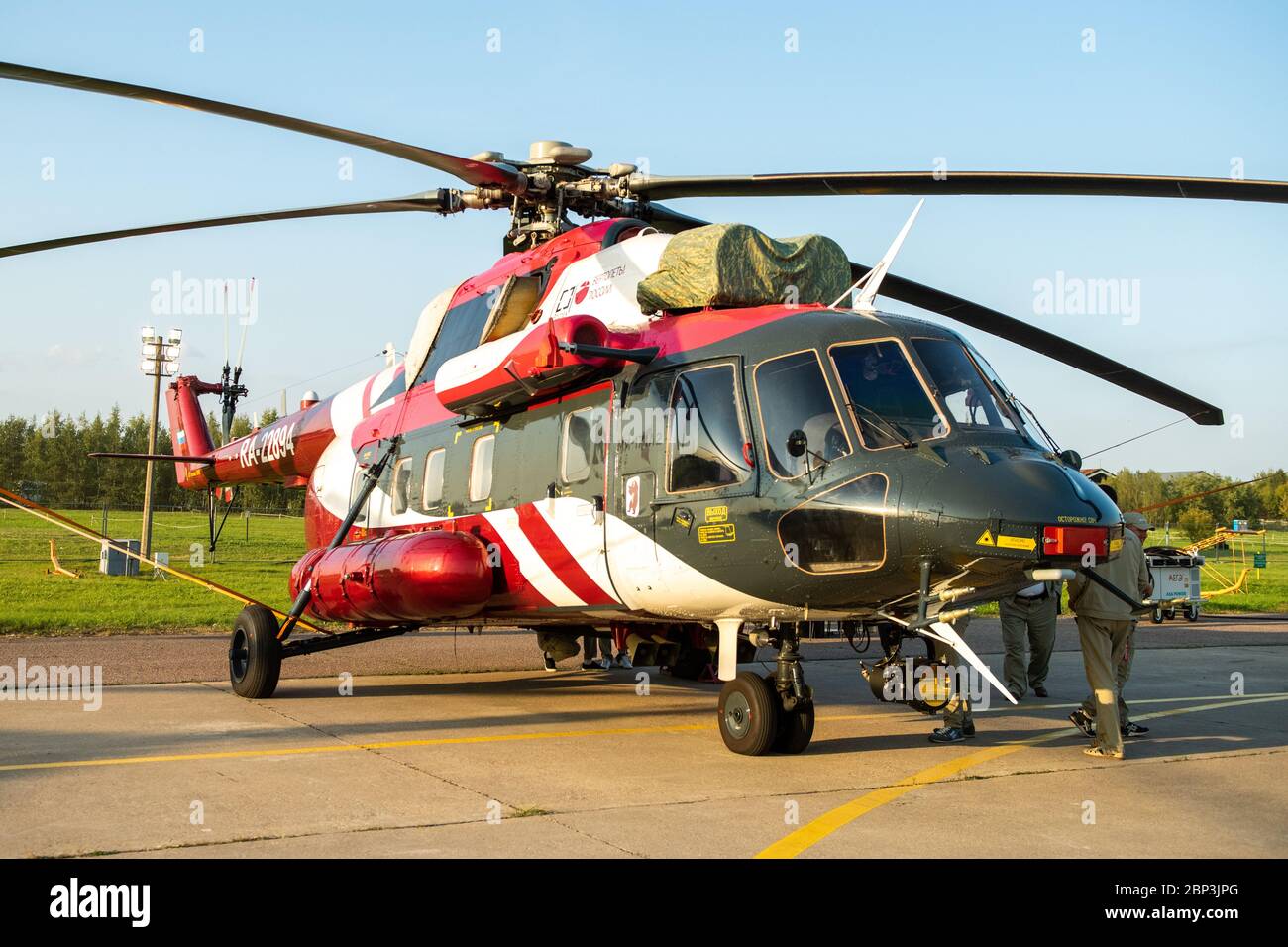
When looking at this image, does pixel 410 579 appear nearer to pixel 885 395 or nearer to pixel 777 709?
pixel 777 709

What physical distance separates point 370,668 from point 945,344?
887 cm

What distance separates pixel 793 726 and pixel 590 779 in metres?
1.72

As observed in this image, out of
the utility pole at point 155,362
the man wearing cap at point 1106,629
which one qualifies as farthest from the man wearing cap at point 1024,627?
the utility pole at point 155,362

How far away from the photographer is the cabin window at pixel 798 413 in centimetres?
782

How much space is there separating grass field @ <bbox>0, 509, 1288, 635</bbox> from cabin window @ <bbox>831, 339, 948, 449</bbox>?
1370 centimetres

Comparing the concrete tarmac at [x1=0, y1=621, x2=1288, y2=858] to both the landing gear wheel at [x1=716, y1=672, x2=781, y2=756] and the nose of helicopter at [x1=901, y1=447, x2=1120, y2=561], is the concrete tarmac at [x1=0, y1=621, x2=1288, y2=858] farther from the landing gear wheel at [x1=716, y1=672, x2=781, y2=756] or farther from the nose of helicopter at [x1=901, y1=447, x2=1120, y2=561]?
the nose of helicopter at [x1=901, y1=447, x2=1120, y2=561]

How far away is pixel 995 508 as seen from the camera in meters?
7.10

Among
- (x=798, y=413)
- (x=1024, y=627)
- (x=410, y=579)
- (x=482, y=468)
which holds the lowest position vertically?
(x=1024, y=627)

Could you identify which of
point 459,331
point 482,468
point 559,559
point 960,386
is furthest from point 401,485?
point 960,386

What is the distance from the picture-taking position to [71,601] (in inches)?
849

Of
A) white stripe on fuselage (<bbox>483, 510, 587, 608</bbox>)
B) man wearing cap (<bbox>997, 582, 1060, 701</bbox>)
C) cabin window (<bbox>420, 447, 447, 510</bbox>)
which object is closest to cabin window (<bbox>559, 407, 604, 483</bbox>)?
white stripe on fuselage (<bbox>483, 510, 587, 608</bbox>)

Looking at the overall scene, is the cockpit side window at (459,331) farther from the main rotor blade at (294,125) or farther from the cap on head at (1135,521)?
the cap on head at (1135,521)

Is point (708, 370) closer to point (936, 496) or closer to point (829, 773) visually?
point (936, 496)
